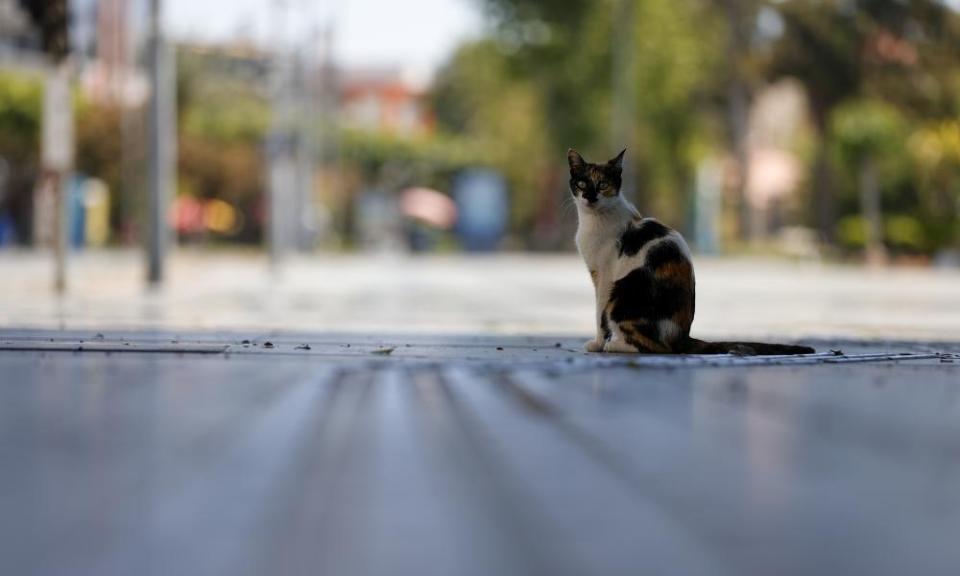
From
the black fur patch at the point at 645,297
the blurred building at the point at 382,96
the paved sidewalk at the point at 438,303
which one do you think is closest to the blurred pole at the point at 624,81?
the paved sidewalk at the point at 438,303

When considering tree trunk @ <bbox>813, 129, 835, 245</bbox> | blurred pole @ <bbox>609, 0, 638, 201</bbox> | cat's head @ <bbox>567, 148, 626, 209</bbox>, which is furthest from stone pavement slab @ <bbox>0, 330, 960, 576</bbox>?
tree trunk @ <bbox>813, 129, 835, 245</bbox>

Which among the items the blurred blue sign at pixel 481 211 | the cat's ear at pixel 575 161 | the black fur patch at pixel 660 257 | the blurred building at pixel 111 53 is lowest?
the black fur patch at pixel 660 257

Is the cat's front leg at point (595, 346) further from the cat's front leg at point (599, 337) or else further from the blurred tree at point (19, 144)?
the blurred tree at point (19, 144)

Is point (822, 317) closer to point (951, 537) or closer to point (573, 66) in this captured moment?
point (951, 537)

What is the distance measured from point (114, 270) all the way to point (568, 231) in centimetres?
3531

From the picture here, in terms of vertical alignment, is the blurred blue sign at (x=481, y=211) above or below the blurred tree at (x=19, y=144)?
below

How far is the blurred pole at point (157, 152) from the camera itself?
75.8ft

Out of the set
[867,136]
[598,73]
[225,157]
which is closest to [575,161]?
[867,136]

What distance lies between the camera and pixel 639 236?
32.0ft

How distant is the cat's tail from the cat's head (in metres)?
1.05

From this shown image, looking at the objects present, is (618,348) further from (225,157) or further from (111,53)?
(111,53)

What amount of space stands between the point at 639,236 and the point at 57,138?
40.5 feet

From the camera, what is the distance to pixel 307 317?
15.8 metres

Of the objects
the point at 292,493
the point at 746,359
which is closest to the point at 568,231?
the point at 746,359
